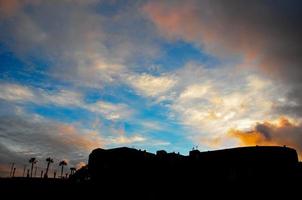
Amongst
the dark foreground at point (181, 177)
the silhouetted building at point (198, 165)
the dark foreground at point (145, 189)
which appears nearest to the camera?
the dark foreground at point (145, 189)

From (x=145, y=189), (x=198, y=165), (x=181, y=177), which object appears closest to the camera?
(x=198, y=165)

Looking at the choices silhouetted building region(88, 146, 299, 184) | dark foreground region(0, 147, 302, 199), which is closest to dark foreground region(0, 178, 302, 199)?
dark foreground region(0, 147, 302, 199)

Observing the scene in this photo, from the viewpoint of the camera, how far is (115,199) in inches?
1548

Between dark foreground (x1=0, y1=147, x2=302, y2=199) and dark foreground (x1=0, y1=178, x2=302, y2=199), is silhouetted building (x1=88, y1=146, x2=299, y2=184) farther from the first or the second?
dark foreground (x1=0, y1=178, x2=302, y2=199)

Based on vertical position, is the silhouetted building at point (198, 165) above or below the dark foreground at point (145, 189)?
above

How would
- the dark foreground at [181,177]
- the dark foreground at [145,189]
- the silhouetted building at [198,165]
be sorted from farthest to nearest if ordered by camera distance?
the silhouetted building at [198,165] → the dark foreground at [181,177] → the dark foreground at [145,189]

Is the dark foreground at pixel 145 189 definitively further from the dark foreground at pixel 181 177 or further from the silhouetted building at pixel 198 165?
the silhouetted building at pixel 198 165

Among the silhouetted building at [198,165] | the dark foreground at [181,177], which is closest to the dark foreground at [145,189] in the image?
the dark foreground at [181,177]

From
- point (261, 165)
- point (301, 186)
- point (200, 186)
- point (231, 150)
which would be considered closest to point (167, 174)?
point (200, 186)

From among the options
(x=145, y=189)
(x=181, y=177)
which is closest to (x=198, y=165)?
(x=181, y=177)

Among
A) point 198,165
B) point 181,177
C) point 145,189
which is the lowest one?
point 145,189

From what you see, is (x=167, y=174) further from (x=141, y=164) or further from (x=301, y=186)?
(x=301, y=186)

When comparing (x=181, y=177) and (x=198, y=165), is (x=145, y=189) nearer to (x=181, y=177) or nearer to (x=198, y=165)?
(x=181, y=177)

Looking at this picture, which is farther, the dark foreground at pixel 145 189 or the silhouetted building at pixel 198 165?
the silhouetted building at pixel 198 165
